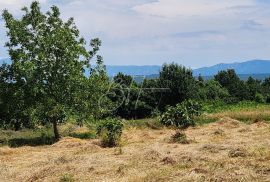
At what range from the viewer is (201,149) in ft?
79.8

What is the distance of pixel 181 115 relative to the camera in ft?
145

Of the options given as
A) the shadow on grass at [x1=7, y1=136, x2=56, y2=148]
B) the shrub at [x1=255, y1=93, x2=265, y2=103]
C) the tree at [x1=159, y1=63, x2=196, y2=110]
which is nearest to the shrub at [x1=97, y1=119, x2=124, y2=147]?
the shadow on grass at [x1=7, y1=136, x2=56, y2=148]

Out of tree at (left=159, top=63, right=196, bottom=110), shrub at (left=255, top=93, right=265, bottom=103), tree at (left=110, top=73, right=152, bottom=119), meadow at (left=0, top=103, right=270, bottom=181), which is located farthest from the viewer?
shrub at (left=255, top=93, right=265, bottom=103)

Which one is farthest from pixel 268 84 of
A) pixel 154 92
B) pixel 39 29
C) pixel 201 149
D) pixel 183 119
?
pixel 201 149

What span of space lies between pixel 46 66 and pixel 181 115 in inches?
519

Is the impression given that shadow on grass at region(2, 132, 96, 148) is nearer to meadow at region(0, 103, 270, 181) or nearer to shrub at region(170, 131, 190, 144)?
meadow at region(0, 103, 270, 181)

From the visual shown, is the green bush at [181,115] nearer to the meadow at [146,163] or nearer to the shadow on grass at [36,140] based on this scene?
the shadow on grass at [36,140]

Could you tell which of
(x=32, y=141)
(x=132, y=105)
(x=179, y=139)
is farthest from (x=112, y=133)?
(x=132, y=105)

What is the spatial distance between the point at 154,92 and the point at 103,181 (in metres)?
58.6

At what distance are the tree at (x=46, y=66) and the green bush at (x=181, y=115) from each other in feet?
30.4

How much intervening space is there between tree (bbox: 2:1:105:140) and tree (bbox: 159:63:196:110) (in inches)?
1388

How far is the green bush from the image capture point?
44062mm

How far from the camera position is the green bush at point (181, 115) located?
44062 millimetres

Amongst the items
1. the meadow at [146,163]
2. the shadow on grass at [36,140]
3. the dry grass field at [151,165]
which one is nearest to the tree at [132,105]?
the shadow on grass at [36,140]
